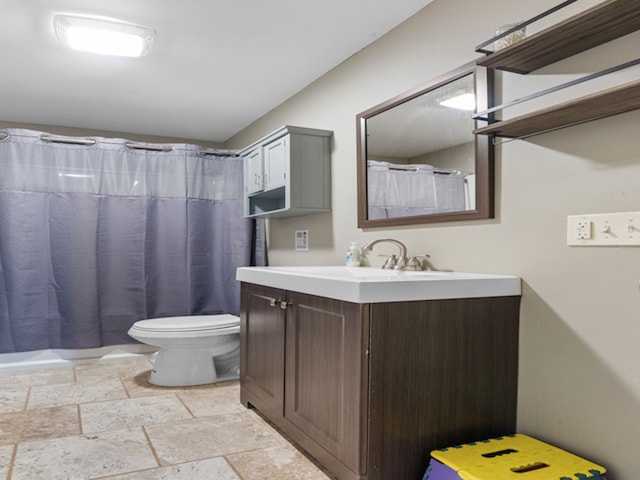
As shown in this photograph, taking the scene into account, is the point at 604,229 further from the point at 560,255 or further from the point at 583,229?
the point at 560,255

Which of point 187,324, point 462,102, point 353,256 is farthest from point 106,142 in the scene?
point 462,102

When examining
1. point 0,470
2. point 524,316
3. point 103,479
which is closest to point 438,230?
point 524,316

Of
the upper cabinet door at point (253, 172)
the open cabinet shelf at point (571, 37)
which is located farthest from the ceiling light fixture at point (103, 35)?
the open cabinet shelf at point (571, 37)

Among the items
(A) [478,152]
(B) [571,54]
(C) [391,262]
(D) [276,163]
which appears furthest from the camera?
(D) [276,163]

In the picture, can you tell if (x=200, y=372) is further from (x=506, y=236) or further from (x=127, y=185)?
(x=506, y=236)

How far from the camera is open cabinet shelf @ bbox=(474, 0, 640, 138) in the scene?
1360 millimetres

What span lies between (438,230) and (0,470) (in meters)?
1.97

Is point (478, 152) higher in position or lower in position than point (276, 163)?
lower

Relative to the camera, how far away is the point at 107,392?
3.04m

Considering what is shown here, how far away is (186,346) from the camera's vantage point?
10.4 ft

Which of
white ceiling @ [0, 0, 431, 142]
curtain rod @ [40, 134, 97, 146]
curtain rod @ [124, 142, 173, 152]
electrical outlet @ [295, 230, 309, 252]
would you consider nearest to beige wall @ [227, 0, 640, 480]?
white ceiling @ [0, 0, 431, 142]

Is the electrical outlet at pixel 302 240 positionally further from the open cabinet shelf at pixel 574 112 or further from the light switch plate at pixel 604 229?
the light switch plate at pixel 604 229

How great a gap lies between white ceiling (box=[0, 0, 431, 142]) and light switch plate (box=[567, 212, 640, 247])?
1242 mm

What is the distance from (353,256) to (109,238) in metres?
2.01
